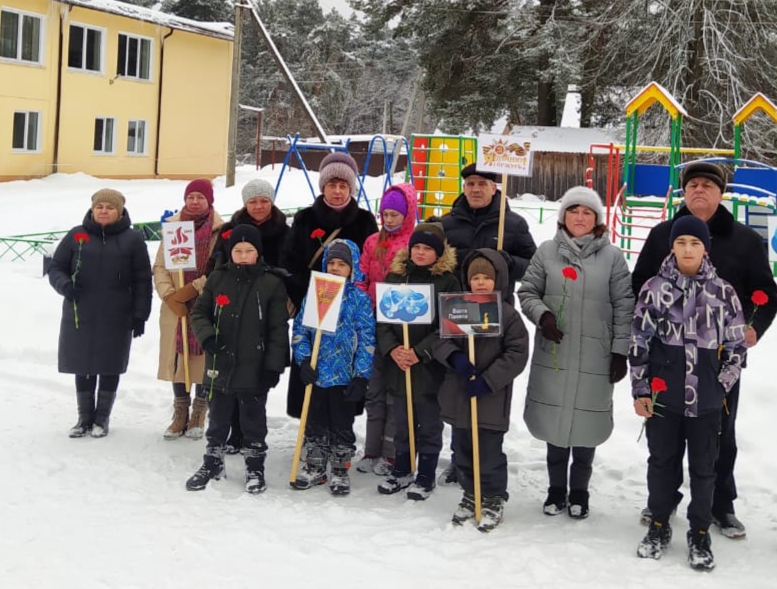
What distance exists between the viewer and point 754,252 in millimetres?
4438

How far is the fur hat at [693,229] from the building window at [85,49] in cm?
2404

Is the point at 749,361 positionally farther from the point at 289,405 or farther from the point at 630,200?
the point at 630,200

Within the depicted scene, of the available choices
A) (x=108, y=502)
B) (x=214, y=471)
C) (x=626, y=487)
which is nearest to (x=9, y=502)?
(x=108, y=502)

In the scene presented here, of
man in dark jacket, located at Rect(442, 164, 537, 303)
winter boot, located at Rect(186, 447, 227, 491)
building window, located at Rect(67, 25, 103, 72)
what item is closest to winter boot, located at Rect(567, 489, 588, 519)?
man in dark jacket, located at Rect(442, 164, 537, 303)

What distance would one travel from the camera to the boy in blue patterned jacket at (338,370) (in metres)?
5.16

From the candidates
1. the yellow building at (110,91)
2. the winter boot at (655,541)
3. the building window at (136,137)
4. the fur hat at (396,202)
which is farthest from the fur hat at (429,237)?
the building window at (136,137)

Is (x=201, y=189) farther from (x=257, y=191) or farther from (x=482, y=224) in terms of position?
(x=482, y=224)

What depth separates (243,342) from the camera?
17.1ft

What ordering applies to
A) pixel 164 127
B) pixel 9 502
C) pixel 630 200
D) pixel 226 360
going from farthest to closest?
pixel 164 127
pixel 630 200
pixel 226 360
pixel 9 502

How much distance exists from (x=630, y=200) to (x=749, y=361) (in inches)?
255

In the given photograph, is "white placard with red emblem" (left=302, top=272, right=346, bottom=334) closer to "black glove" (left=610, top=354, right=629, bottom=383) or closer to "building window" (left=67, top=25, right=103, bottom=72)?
"black glove" (left=610, top=354, right=629, bottom=383)

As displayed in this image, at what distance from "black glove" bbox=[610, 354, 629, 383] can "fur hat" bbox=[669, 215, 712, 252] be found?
30.5 inches

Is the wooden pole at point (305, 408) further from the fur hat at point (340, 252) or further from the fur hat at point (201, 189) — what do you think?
the fur hat at point (201, 189)

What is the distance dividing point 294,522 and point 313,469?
2.28 feet
